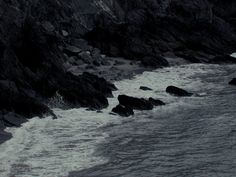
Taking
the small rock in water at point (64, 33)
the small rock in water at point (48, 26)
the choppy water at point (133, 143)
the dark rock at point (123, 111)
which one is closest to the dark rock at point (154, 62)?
the small rock in water at point (64, 33)

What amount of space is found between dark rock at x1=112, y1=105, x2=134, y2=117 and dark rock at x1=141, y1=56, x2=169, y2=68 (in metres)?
25.3

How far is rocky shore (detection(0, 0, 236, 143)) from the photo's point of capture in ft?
142

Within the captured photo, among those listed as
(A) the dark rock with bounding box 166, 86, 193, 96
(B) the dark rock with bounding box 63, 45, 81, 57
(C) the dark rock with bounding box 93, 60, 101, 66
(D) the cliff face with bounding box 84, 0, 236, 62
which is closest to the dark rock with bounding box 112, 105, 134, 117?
(A) the dark rock with bounding box 166, 86, 193, 96

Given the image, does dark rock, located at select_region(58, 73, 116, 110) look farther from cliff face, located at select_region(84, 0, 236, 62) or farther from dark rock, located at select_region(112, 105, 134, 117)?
cliff face, located at select_region(84, 0, 236, 62)

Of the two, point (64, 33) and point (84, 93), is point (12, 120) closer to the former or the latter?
point (84, 93)

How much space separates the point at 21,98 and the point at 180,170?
16.0 metres

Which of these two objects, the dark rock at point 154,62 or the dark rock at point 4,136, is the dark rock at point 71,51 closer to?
the dark rock at point 154,62

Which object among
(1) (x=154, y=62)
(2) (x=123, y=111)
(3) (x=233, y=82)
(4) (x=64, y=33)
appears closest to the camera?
(2) (x=123, y=111)

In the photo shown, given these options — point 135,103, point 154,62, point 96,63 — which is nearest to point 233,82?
point 154,62

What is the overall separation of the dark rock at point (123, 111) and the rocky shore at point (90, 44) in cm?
238

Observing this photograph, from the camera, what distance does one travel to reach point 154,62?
67.1 m

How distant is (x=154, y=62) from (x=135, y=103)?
2420 cm

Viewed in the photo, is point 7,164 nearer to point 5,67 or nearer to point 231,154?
point 231,154

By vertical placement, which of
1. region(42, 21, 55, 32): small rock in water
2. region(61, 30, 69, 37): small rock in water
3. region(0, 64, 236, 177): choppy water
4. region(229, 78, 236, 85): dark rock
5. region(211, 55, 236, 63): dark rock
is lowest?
region(0, 64, 236, 177): choppy water
